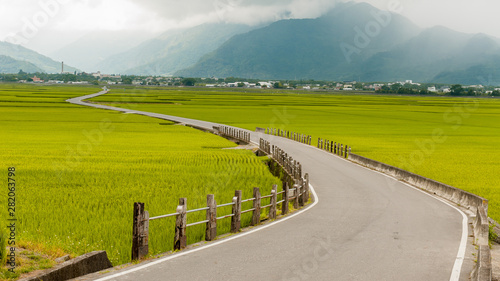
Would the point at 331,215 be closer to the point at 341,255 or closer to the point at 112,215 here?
the point at 341,255

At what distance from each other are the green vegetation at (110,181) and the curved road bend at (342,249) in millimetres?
1589

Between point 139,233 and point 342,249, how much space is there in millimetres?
4983

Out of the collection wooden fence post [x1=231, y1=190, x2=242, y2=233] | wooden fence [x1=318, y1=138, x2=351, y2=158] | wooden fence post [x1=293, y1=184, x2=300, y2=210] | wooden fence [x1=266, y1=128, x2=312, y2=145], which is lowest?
wooden fence [x1=266, y1=128, x2=312, y2=145]

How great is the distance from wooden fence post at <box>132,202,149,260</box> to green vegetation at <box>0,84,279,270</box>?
53 cm

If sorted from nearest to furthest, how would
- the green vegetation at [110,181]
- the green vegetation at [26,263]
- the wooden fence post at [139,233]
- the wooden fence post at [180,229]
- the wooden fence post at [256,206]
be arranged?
the green vegetation at [26,263]
the wooden fence post at [139,233]
the wooden fence post at [180,229]
the green vegetation at [110,181]
the wooden fence post at [256,206]

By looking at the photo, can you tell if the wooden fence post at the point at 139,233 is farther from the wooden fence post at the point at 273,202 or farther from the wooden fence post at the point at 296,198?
the wooden fence post at the point at 296,198

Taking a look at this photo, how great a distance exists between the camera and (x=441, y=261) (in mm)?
12062

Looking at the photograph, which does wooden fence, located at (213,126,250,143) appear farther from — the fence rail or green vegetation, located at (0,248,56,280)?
green vegetation, located at (0,248,56,280)

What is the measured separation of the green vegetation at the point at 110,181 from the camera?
13.1 m

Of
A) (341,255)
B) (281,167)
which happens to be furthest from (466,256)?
(281,167)

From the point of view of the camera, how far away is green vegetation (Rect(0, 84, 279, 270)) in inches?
515

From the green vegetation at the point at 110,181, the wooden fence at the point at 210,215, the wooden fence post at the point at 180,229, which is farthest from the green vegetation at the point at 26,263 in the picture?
the wooden fence post at the point at 180,229

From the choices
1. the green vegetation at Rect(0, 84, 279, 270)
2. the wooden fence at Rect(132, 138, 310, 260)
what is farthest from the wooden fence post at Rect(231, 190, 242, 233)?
the green vegetation at Rect(0, 84, 279, 270)

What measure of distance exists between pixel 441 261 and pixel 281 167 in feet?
64.4
